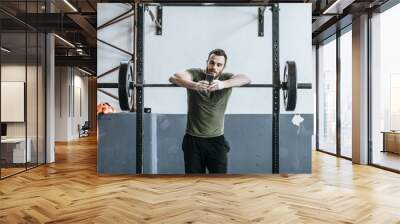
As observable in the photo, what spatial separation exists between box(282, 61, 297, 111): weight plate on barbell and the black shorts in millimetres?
1116

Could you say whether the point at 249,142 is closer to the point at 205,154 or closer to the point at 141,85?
the point at 205,154

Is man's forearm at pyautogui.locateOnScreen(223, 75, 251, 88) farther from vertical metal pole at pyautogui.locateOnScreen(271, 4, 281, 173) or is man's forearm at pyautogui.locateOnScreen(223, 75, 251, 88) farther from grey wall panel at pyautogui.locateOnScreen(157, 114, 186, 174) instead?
grey wall panel at pyautogui.locateOnScreen(157, 114, 186, 174)

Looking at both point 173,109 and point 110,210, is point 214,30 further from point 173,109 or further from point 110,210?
point 110,210

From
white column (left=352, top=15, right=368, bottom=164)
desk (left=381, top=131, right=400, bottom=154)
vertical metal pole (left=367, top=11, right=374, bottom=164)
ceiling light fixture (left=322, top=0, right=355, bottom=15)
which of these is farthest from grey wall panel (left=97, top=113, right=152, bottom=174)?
desk (left=381, top=131, right=400, bottom=154)

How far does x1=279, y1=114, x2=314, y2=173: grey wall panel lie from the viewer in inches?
222

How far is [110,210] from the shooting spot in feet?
12.3

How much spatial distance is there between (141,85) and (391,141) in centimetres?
518

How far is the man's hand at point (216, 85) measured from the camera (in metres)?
5.53

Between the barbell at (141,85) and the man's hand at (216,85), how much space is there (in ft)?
1.12

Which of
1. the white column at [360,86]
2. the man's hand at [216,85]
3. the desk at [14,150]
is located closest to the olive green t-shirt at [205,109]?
the man's hand at [216,85]

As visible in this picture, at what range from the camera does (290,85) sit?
202 inches

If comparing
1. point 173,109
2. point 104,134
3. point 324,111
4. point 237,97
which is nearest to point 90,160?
point 104,134

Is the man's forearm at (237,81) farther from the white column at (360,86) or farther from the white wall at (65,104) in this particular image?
the white wall at (65,104)

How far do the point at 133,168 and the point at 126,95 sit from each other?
1234mm
